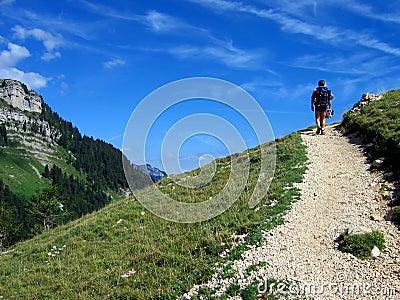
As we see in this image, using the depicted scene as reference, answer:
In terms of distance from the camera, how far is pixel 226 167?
88.5 feet

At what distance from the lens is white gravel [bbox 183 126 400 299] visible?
9.42m

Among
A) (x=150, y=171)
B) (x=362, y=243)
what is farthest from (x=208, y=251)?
(x=150, y=171)

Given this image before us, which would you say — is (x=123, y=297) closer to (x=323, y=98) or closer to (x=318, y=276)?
(x=318, y=276)

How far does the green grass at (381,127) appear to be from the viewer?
17.8 m

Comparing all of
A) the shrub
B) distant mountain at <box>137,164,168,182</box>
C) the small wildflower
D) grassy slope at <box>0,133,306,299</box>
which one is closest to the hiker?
grassy slope at <box>0,133,306,299</box>

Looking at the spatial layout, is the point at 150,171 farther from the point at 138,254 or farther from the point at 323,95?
the point at 323,95

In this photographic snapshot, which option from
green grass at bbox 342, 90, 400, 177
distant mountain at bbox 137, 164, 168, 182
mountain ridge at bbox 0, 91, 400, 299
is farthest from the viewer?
green grass at bbox 342, 90, 400, 177

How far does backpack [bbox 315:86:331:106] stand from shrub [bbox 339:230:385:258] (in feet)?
52.0

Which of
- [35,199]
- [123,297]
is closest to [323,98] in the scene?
[123,297]

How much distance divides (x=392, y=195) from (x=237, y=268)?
732 cm

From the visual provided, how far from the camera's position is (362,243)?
35.7ft

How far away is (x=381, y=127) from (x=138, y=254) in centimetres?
1636

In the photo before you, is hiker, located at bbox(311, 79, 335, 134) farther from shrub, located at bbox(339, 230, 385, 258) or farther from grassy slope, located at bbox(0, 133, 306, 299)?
shrub, located at bbox(339, 230, 385, 258)

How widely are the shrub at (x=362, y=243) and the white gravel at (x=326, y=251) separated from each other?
0.22 meters
